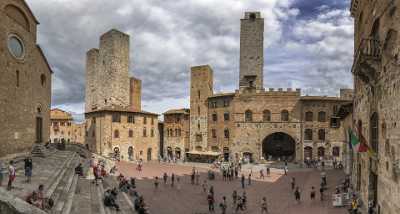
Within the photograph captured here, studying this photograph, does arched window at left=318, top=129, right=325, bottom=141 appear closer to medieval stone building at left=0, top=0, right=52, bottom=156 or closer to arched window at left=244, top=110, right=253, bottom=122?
arched window at left=244, top=110, right=253, bottom=122

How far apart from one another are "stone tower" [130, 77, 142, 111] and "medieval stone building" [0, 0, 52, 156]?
24185mm

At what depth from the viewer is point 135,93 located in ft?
164

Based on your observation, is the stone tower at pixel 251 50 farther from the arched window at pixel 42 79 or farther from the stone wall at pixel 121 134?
the arched window at pixel 42 79

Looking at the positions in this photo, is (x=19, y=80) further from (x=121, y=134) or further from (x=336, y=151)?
(x=336, y=151)

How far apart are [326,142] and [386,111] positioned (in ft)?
101

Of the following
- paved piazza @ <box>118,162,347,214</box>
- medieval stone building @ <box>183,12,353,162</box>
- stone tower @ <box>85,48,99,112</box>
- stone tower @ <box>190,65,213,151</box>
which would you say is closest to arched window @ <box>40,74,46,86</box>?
paved piazza @ <box>118,162,347,214</box>

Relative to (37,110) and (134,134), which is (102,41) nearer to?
(134,134)

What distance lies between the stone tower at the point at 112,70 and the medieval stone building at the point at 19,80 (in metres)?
17.7

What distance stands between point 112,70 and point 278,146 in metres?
27.6

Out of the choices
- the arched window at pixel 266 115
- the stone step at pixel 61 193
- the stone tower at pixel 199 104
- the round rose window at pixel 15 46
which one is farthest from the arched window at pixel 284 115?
the round rose window at pixel 15 46

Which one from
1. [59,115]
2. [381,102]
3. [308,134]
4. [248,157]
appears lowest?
[248,157]

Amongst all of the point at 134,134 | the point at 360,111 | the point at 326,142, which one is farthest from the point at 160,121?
the point at 360,111

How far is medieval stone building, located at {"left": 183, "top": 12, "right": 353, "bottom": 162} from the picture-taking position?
40438mm

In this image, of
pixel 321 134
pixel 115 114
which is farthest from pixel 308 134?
pixel 115 114
